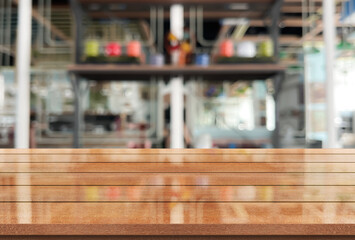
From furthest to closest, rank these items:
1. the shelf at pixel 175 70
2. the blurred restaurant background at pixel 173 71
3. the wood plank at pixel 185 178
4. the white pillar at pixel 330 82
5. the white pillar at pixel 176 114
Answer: the white pillar at pixel 176 114 < the white pillar at pixel 330 82 < the blurred restaurant background at pixel 173 71 < the shelf at pixel 175 70 < the wood plank at pixel 185 178

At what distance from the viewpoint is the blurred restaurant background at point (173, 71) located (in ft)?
9.43

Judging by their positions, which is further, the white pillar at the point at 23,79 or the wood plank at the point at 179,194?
the white pillar at the point at 23,79

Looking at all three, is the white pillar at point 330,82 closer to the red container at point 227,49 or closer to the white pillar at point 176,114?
the red container at point 227,49

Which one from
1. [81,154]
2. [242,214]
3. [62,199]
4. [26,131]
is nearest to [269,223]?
[242,214]

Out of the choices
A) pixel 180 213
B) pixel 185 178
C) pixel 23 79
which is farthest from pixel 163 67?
pixel 180 213

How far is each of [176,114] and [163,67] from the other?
0.65m

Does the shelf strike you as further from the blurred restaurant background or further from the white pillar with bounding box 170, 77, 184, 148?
the white pillar with bounding box 170, 77, 184, 148

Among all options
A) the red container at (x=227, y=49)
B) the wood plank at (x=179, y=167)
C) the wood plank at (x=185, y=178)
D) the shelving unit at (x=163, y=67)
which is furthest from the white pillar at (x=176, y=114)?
the wood plank at (x=185, y=178)

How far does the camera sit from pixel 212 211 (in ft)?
2.45

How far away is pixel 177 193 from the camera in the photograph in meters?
0.87

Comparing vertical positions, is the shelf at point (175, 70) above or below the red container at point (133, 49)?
below

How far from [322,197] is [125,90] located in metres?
6.73

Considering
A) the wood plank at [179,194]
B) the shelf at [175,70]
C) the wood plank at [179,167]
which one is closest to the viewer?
the wood plank at [179,194]

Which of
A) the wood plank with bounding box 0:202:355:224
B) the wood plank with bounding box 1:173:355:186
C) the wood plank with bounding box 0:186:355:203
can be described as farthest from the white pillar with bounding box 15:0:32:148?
the wood plank with bounding box 0:202:355:224
